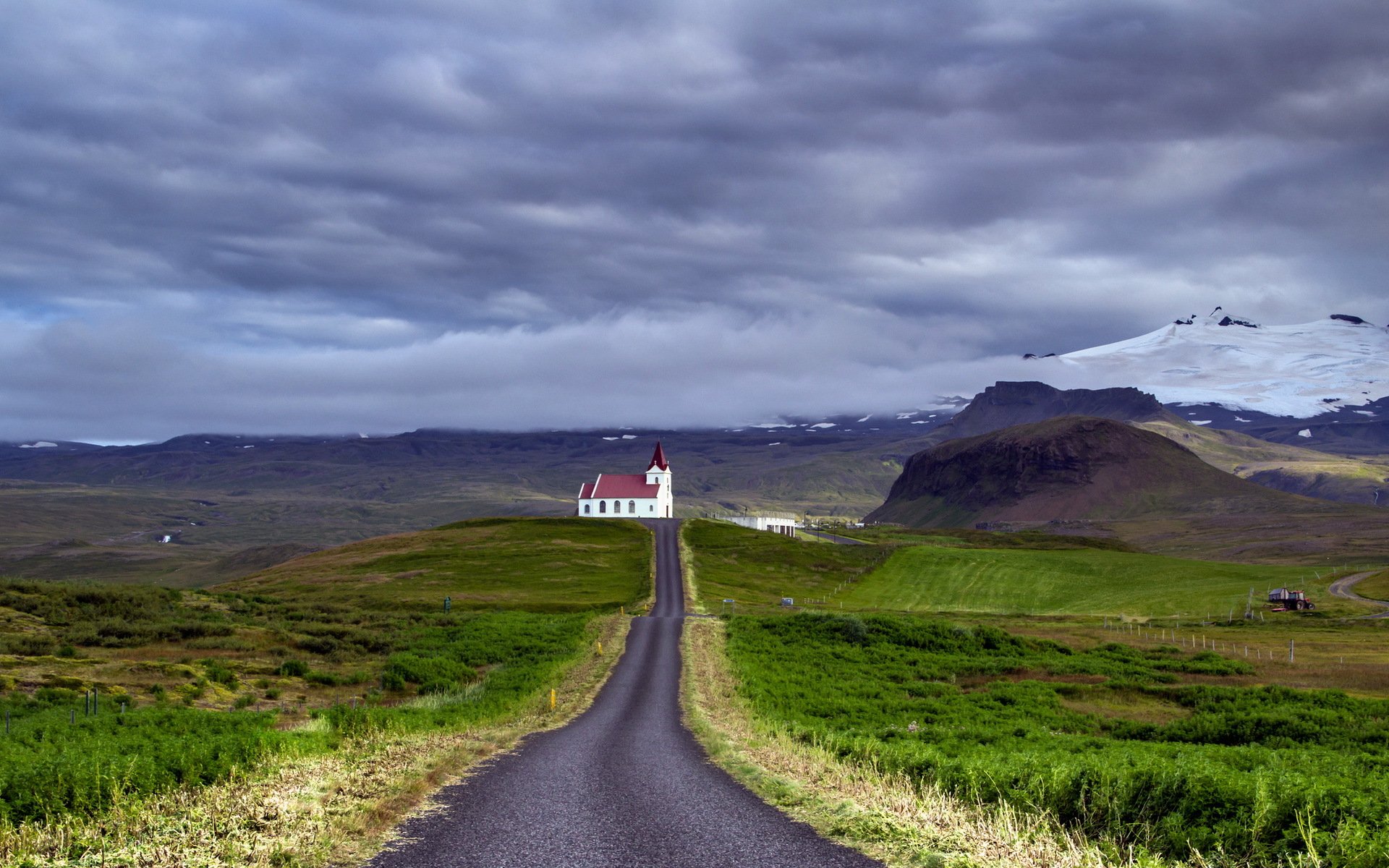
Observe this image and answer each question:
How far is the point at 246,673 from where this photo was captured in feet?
165

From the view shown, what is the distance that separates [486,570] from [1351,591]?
108087 millimetres

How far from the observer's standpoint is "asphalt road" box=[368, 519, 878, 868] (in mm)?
14367

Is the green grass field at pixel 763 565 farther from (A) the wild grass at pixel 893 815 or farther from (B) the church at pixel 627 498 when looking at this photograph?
(A) the wild grass at pixel 893 815

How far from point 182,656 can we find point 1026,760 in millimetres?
47684

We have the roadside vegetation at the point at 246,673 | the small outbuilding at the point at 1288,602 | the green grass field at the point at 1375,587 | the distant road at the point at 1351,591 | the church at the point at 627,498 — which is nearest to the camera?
the roadside vegetation at the point at 246,673

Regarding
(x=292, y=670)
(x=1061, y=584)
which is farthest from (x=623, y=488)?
(x=292, y=670)

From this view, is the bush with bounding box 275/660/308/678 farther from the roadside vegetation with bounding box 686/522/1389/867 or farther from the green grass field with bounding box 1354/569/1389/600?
the green grass field with bounding box 1354/569/1389/600

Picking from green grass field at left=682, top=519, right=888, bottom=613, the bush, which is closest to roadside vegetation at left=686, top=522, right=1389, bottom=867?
green grass field at left=682, top=519, right=888, bottom=613

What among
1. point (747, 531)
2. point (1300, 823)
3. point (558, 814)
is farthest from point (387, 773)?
point (747, 531)

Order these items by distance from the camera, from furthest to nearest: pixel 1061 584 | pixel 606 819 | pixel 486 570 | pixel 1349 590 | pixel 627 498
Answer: pixel 627 498, pixel 1061 584, pixel 1349 590, pixel 486 570, pixel 606 819

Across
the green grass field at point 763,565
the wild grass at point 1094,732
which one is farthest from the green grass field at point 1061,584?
the wild grass at point 1094,732

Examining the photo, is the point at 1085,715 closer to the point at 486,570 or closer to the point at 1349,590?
the point at 486,570

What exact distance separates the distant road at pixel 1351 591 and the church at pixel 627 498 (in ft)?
340

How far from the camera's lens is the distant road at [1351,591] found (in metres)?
111
